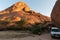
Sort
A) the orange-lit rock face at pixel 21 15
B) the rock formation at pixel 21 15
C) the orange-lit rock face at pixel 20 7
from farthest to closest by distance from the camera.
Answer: the orange-lit rock face at pixel 20 7 < the orange-lit rock face at pixel 21 15 < the rock formation at pixel 21 15

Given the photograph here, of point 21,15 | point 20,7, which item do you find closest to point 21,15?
point 21,15

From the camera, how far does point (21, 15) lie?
66.6 metres

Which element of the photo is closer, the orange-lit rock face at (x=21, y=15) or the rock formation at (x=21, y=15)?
the rock formation at (x=21, y=15)

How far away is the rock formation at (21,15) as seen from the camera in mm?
63256

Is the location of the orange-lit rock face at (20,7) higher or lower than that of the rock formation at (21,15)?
higher

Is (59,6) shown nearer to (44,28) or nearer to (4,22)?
(44,28)

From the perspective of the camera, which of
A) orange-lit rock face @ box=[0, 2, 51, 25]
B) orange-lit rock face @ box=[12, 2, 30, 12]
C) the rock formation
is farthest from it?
orange-lit rock face @ box=[12, 2, 30, 12]

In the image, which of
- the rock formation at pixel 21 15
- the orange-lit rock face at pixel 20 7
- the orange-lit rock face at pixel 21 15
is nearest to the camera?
the rock formation at pixel 21 15

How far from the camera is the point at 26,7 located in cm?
7775

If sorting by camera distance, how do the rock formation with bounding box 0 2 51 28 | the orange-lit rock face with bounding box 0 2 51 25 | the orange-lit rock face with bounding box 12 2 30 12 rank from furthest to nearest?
the orange-lit rock face with bounding box 12 2 30 12 → the orange-lit rock face with bounding box 0 2 51 25 → the rock formation with bounding box 0 2 51 28

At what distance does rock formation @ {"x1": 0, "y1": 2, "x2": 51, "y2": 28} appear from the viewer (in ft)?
208

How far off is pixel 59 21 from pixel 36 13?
38.0 metres

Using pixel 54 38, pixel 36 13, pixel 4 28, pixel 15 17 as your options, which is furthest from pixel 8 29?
pixel 54 38

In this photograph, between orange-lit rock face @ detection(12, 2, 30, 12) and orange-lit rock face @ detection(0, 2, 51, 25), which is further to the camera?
orange-lit rock face @ detection(12, 2, 30, 12)
